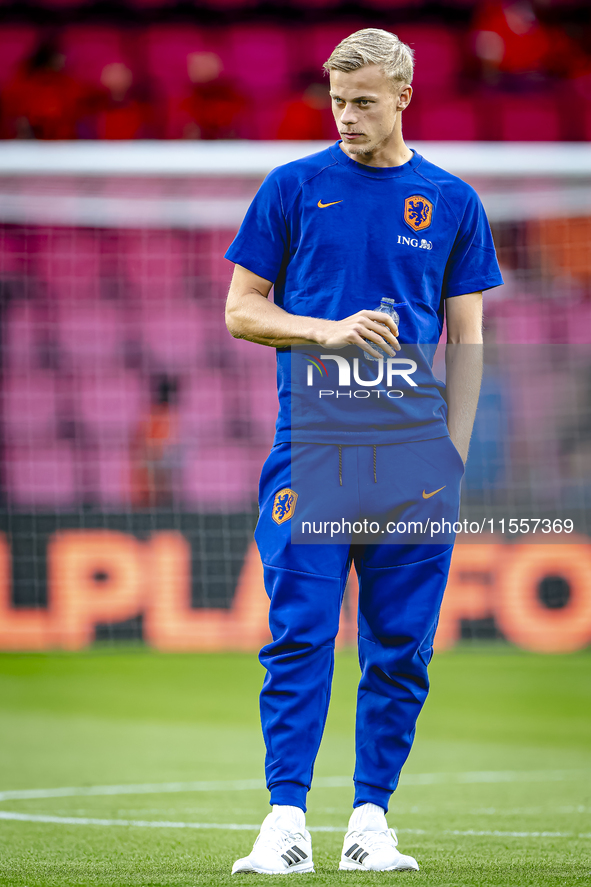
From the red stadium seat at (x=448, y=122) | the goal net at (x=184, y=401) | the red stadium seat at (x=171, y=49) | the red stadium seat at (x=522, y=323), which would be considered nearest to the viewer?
the goal net at (x=184, y=401)

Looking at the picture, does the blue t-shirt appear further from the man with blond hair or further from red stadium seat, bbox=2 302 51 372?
red stadium seat, bbox=2 302 51 372

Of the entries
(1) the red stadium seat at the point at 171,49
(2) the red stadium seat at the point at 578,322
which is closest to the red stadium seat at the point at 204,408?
(2) the red stadium seat at the point at 578,322

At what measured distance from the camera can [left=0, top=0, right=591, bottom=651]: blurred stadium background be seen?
692cm

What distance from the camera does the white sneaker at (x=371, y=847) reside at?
2.42 meters

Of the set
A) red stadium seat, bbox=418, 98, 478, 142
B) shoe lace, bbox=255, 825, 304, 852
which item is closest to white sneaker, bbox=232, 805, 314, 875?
shoe lace, bbox=255, 825, 304, 852

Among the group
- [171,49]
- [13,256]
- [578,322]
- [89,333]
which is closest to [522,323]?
[578,322]

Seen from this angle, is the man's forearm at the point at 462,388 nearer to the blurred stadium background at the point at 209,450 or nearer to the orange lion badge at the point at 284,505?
the orange lion badge at the point at 284,505

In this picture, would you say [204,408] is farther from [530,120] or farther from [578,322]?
[530,120]

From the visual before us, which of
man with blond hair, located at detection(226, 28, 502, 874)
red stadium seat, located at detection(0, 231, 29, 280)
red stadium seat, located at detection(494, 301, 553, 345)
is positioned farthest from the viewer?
red stadium seat, located at detection(494, 301, 553, 345)

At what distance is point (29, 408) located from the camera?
9102 mm

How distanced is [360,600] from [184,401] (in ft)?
22.1

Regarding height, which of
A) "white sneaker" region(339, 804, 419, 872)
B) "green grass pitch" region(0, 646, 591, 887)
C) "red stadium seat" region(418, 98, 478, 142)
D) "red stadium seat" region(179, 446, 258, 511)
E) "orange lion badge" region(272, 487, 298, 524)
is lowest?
"green grass pitch" region(0, 646, 591, 887)

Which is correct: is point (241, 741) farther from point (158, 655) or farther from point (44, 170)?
point (44, 170)

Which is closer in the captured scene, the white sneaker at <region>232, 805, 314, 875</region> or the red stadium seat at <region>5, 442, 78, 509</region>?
the white sneaker at <region>232, 805, 314, 875</region>
